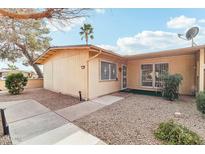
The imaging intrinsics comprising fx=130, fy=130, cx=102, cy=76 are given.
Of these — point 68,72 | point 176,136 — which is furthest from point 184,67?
point 68,72

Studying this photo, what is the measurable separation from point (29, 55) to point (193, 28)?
1702 cm

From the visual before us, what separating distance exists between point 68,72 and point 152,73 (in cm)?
626

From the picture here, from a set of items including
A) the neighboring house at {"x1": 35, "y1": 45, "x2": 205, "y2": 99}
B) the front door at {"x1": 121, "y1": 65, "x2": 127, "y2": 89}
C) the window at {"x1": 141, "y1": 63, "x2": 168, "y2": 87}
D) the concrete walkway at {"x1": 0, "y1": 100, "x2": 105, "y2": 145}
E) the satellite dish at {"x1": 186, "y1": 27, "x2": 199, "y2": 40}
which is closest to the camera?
the concrete walkway at {"x1": 0, "y1": 100, "x2": 105, "y2": 145}

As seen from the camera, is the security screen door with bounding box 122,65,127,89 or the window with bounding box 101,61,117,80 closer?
the window with bounding box 101,61,117,80

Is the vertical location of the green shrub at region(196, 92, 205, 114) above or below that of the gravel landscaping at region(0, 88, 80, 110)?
above

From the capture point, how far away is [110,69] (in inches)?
359

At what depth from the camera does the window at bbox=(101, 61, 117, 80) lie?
833 centimetres

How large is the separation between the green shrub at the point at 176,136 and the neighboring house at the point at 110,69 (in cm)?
445

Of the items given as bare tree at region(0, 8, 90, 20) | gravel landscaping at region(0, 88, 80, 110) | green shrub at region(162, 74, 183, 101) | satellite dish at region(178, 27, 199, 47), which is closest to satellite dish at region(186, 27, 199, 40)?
satellite dish at region(178, 27, 199, 47)

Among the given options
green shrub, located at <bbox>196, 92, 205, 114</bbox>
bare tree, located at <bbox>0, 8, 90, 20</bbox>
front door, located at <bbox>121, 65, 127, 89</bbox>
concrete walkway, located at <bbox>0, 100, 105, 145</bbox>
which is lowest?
concrete walkway, located at <bbox>0, 100, 105, 145</bbox>

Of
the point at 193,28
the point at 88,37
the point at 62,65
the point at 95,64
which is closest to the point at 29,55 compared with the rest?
the point at 88,37

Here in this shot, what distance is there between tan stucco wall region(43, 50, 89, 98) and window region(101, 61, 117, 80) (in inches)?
58.4

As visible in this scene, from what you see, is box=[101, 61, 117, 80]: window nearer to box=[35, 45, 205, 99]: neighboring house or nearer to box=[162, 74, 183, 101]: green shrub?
box=[35, 45, 205, 99]: neighboring house
